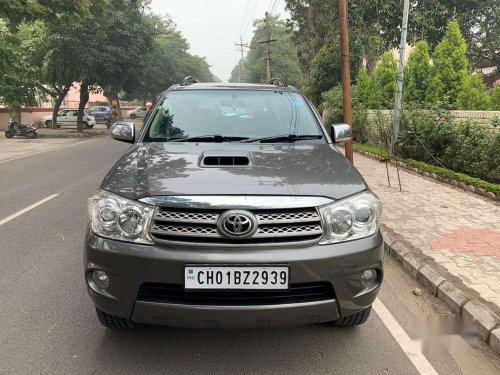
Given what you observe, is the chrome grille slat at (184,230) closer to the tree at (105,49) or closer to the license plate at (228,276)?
the license plate at (228,276)

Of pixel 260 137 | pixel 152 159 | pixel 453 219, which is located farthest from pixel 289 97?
pixel 453 219

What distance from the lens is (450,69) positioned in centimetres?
1145

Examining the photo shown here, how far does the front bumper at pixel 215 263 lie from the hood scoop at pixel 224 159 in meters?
0.72

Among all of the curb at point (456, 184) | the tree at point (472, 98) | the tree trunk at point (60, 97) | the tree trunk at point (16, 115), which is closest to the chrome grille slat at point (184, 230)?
the curb at point (456, 184)

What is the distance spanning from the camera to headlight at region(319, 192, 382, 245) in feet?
8.20

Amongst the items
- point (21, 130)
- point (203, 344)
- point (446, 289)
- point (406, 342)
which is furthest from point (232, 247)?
point (21, 130)

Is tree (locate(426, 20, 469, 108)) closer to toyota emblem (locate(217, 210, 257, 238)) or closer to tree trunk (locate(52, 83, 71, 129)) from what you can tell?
toyota emblem (locate(217, 210, 257, 238))

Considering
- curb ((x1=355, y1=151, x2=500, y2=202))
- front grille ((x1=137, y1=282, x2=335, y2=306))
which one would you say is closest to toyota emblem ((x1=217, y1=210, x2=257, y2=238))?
front grille ((x1=137, y1=282, x2=335, y2=306))

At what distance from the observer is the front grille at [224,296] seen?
241cm

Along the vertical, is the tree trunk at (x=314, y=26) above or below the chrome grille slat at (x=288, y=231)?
above

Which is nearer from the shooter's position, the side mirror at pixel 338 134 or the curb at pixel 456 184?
the side mirror at pixel 338 134

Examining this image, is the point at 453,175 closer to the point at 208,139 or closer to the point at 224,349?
the point at 208,139

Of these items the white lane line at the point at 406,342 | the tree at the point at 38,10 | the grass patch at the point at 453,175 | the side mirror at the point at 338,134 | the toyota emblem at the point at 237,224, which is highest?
the tree at the point at 38,10

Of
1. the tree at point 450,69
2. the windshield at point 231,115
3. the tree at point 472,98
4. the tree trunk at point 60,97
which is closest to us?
the windshield at point 231,115
